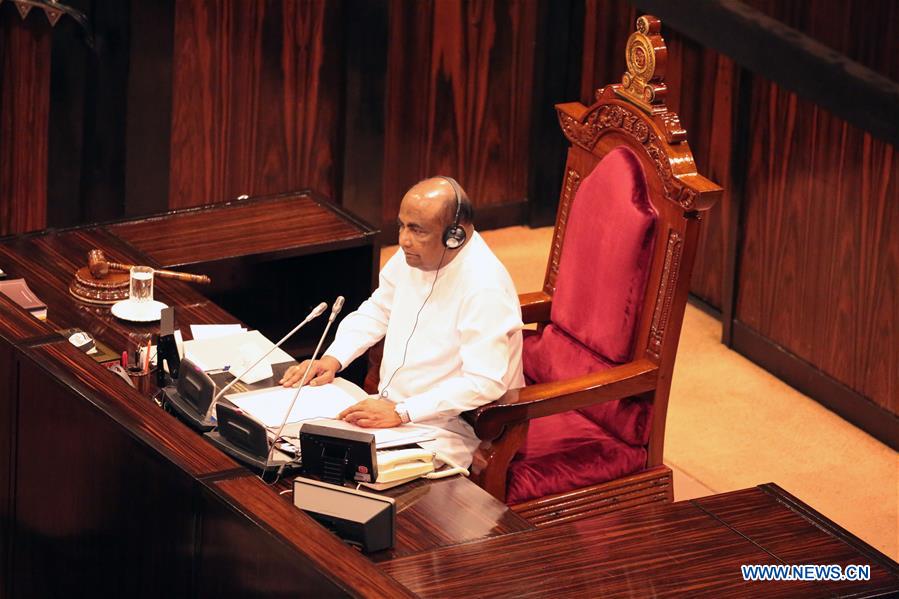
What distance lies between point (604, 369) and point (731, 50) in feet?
5.27

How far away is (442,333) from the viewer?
11.6ft

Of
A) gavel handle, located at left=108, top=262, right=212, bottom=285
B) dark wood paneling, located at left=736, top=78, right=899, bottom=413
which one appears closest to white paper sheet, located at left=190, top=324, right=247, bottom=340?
gavel handle, located at left=108, top=262, right=212, bottom=285

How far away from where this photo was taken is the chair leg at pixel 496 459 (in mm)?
3434

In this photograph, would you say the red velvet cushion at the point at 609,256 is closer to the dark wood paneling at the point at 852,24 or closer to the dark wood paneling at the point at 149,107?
the dark wood paneling at the point at 852,24

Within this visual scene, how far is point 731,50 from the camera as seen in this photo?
85.7 inches

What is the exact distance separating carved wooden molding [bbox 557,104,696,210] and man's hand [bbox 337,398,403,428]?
0.81 meters

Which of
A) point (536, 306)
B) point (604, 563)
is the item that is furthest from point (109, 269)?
point (604, 563)

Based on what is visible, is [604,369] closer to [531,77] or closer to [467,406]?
[467,406]

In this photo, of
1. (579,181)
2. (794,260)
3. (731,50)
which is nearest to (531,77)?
(794,260)

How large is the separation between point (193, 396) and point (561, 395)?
2.64 ft

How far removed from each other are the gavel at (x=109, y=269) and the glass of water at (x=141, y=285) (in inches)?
4.5

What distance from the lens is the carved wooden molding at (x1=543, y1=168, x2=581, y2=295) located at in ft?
13.1

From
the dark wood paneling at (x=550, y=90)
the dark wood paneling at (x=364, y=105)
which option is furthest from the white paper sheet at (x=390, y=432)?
the dark wood paneling at (x=550, y=90)

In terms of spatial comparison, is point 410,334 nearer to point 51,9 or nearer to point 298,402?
point 298,402
